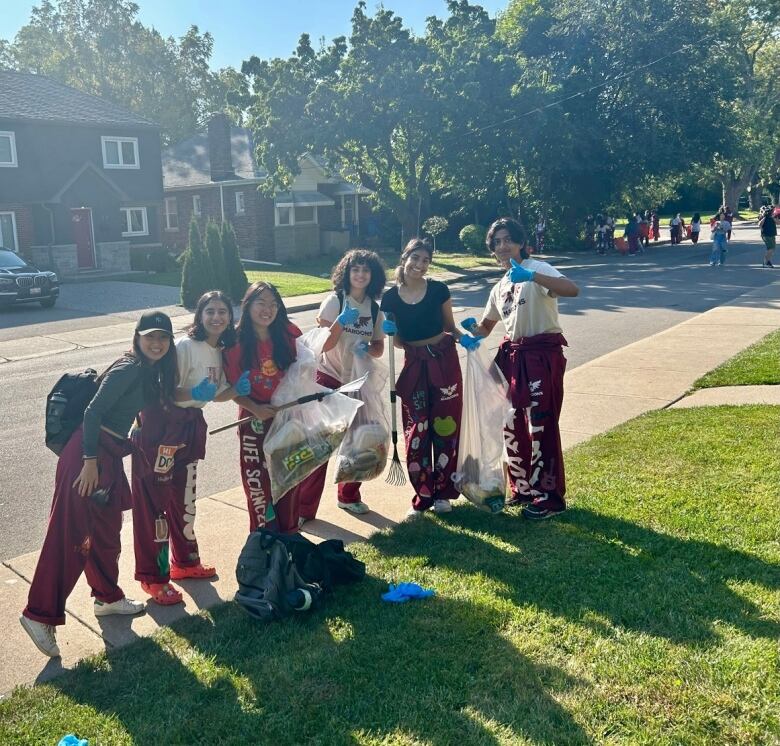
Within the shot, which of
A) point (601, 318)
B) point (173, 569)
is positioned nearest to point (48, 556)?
point (173, 569)

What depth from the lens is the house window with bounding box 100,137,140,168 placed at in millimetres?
33412

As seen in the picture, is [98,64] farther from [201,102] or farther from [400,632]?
[400,632]

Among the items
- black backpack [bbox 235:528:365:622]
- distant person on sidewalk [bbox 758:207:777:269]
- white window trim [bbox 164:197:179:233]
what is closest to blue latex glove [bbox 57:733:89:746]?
black backpack [bbox 235:528:365:622]

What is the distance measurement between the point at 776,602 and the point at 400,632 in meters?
1.88

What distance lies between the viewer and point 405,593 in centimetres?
433

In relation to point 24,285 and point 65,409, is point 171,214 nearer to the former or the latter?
point 24,285

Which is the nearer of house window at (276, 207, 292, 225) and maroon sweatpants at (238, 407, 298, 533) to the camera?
maroon sweatpants at (238, 407, 298, 533)

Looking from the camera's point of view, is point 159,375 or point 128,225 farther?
point 128,225

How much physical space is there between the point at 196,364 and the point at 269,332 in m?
0.47

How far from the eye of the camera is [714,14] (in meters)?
34.8

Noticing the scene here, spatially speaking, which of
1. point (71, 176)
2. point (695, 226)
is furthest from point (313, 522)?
point (695, 226)

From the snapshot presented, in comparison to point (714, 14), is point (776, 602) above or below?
below

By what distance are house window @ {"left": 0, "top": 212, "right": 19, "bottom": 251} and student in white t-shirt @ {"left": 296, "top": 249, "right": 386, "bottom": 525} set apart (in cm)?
2742

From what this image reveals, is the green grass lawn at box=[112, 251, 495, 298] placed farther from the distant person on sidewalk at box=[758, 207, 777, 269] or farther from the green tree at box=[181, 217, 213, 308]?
the distant person on sidewalk at box=[758, 207, 777, 269]
